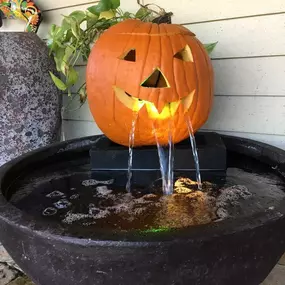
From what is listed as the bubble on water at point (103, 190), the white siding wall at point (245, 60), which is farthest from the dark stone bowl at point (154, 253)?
the white siding wall at point (245, 60)

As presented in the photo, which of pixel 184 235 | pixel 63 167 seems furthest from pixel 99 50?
pixel 184 235

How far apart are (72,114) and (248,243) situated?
1.31 metres

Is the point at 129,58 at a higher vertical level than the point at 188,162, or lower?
higher

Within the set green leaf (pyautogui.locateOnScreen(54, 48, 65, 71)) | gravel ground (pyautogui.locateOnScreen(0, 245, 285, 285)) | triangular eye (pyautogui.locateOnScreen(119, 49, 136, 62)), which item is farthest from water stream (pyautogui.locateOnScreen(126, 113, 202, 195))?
green leaf (pyautogui.locateOnScreen(54, 48, 65, 71))

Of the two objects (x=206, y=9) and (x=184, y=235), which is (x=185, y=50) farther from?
(x=184, y=235)

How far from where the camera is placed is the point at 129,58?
3.24 ft

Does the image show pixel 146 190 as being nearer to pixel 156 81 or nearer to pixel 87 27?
pixel 156 81

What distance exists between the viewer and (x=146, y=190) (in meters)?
0.90

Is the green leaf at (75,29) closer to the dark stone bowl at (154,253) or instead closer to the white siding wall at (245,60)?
the white siding wall at (245,60)

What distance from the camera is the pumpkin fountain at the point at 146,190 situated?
1.92ft

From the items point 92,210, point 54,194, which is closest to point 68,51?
point 54,194

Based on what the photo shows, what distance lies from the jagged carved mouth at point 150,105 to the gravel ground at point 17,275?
0.50 m

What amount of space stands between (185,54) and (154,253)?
60cm

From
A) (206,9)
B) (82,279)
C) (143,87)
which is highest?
(206,9)
